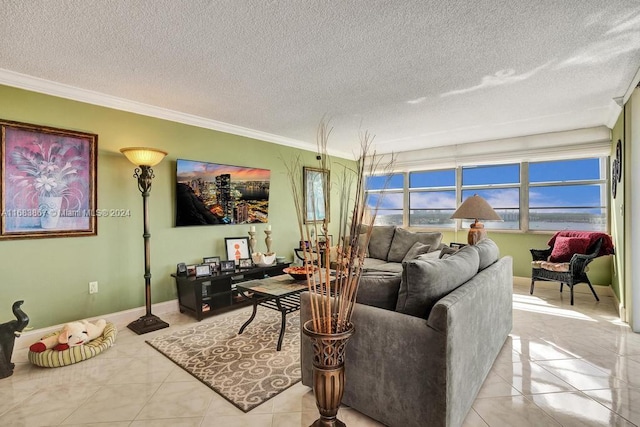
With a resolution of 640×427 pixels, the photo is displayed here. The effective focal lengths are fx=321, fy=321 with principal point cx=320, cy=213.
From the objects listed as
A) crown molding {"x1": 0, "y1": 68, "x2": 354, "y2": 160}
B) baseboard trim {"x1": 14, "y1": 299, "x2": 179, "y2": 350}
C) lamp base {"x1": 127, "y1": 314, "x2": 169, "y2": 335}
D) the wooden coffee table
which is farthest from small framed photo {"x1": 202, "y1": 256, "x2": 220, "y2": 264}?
crown molding {"x1": 0, "y1": 68, "x2": 354, "y2": 160}

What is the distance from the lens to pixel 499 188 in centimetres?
562

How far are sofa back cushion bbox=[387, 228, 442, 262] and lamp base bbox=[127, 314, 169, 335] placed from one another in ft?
10.5

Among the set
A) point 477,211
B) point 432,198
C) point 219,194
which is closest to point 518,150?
point 432,198

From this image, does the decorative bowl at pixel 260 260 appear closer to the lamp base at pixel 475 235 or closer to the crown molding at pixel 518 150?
the lamp base at pixel 475 235

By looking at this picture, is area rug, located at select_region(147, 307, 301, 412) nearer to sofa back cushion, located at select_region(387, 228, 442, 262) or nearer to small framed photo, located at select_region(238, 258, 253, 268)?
small framed photo, located at select_region(238, 258, 253, 268)

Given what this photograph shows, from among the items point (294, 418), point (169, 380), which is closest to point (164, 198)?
point (169, 380)

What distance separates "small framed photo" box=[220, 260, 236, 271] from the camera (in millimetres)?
3986

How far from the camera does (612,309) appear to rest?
12.6ft

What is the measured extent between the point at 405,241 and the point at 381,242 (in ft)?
1.30

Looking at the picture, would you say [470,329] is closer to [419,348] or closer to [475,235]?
[419,348]

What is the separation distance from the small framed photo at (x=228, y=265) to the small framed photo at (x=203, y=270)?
188mm

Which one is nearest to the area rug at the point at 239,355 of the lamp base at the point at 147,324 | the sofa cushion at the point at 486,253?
the lamp base at the point at 147,324

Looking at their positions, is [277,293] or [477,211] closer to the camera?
[277,293]

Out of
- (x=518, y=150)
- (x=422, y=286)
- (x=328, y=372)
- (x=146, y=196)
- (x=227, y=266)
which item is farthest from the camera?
(x=518, y=150)
